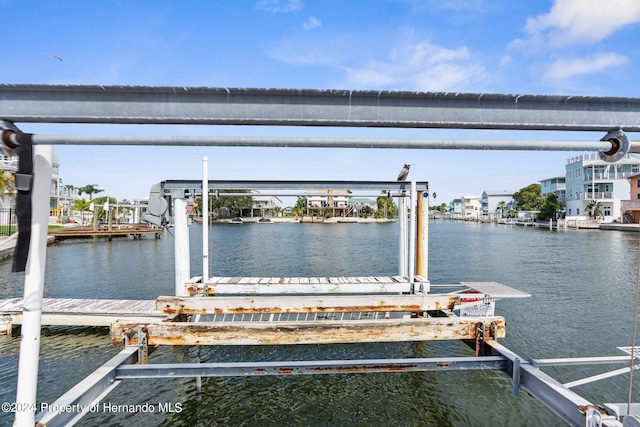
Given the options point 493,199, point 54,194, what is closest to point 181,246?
point 54,194

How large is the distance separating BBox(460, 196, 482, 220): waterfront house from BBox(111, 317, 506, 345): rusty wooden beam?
147513 mm

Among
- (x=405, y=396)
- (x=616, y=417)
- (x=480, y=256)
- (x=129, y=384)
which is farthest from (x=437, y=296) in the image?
(x=480, y=256)

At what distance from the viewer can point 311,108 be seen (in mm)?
2521

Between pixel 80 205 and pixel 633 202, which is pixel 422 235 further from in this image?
pixel 80 205

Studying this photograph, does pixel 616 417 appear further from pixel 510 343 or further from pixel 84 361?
pixel 84 361

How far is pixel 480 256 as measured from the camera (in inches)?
1106

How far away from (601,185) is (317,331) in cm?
8102

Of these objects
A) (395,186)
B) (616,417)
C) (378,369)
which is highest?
(395,186)

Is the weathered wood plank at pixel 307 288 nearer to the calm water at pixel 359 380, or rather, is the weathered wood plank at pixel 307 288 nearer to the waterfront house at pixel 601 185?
the calm water at pixel 359 380

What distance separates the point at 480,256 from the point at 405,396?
24552 mm

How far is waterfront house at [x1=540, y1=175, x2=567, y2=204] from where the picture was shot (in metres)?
78.7

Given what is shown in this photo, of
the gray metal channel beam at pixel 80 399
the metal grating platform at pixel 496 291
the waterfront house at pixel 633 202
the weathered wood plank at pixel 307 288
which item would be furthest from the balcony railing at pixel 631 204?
the gray metal channel beam at pixel 80 399

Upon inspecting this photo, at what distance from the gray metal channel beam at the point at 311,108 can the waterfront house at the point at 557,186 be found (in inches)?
3600

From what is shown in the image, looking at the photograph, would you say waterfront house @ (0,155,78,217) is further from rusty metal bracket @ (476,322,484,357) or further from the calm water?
rusty metal bracket @ (476,322,484,357)
